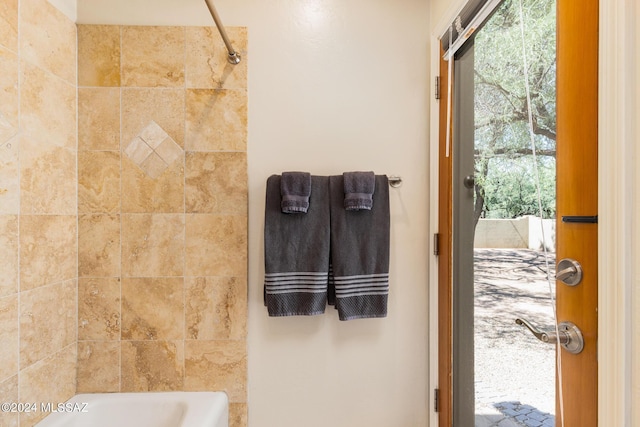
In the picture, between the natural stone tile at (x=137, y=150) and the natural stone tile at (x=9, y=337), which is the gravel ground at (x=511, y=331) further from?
the natural stone tile at (x=9, y=337)

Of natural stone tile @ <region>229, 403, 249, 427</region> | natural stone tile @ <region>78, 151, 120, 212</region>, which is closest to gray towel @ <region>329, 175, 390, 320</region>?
natural stone tile @ <region>229, 403, 249, 427</region>

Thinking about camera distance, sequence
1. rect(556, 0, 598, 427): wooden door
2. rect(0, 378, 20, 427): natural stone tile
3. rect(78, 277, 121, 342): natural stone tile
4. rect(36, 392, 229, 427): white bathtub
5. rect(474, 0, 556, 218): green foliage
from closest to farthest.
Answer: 1. rect(556, 0, 598, 427): wooden door
2. rect(474, 0, 556, 218): green foliage
3. rect(0, 378, 20, 427): natural stone tile
4. rect(36, 392, 229, 427): white bathtub
5. rect(78, 277, 121, 342): natural stone tile

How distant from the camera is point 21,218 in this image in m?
1.16

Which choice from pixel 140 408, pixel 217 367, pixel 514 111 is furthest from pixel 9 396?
pixel 514 111

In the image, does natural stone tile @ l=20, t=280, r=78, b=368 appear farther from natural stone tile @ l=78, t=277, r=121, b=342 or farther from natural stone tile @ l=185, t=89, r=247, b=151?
natural stone tile @ l=185, t=89, r=247, b=151

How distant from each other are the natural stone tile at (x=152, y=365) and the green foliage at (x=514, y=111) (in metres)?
1.43

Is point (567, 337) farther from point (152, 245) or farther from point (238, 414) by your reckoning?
point (152, 245)

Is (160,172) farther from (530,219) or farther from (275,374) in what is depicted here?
(530,219)

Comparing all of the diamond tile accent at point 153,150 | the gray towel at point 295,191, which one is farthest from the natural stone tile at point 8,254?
the gray towel at point 295,191

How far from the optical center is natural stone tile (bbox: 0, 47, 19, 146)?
109 cm

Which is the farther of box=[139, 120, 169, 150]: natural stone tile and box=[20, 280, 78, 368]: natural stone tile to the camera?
box=[139, 120, 169, 150]: natural stone tile

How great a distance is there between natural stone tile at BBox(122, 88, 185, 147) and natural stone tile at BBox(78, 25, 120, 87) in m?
0.13
